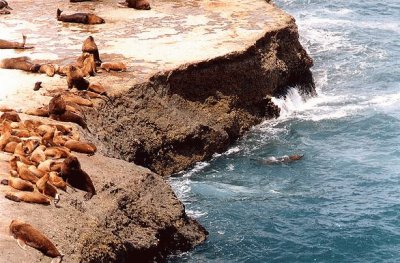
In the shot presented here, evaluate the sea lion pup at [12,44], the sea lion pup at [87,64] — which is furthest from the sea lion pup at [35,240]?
the sea lion pup at [12,44]

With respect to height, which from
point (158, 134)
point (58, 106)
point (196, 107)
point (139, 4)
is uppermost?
point (139, 4)

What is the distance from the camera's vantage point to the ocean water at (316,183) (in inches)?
559

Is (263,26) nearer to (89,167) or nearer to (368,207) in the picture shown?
(368,207)

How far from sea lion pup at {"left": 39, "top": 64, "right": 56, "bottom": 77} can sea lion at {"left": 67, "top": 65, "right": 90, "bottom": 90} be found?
1.26 m

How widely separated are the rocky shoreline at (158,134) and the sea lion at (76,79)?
0.59 metres

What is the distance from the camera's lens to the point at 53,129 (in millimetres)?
13594

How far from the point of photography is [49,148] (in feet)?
42.2

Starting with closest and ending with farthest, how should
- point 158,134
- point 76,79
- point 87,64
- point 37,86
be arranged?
point 76,79 → point 37,86 → point 158,134 → point 87,64

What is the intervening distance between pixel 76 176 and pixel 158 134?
5.91 metres

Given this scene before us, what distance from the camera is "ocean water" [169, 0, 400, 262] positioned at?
46.6 ft

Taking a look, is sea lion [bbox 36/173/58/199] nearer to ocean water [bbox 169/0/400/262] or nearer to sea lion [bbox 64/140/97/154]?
sea lion [bbox 64/140/97/154]

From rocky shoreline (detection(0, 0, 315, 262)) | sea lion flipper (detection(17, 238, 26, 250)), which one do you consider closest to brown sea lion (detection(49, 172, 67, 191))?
rocky shoreline (detection(0, 0, 315, 262))

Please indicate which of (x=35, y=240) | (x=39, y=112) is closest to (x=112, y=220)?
(x=35, y=240)

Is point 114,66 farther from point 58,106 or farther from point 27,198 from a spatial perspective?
point 27,198
